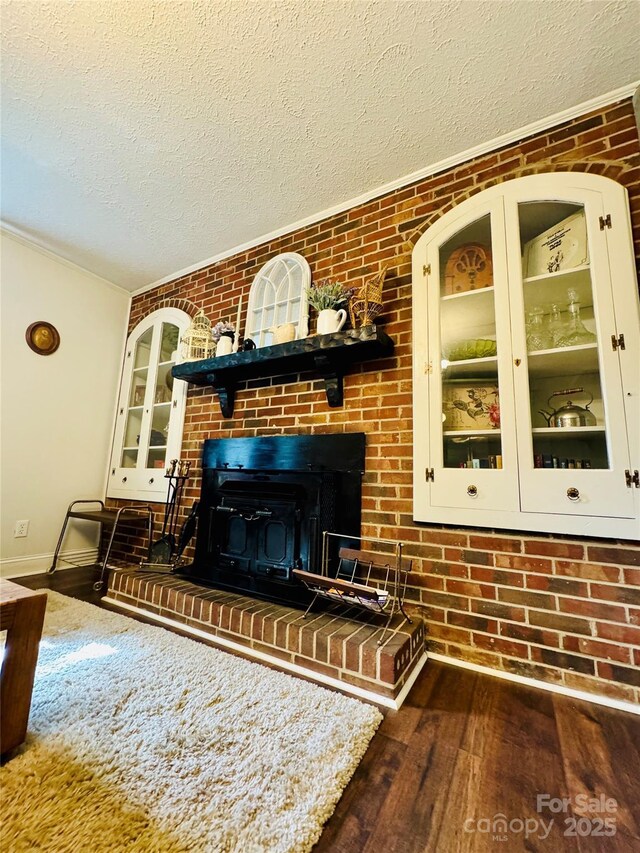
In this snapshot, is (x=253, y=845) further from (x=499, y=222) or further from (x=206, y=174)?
(x=206, y=174)

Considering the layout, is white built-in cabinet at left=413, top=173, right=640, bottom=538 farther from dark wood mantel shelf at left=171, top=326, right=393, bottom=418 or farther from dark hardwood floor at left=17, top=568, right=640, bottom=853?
dark hardwood floor at left=17, top=568, right=640, bottom=853

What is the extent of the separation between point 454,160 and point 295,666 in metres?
2.70

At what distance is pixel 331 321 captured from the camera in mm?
1923

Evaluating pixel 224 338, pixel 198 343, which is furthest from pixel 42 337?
pixel 224 338

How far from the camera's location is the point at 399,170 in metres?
→ 2.00

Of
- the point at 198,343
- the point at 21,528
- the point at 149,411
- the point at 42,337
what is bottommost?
the point at 21,528

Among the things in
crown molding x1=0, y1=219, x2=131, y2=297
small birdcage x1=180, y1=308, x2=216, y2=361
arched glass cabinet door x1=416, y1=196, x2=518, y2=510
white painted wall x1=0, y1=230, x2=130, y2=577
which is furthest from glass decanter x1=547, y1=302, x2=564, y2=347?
crown molding x1=0, y1=219, x2=131, y2=297

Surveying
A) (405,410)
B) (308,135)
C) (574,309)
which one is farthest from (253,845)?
(308,135)

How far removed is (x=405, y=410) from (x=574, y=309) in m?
0.88

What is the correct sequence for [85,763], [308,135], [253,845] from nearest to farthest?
[253,845] → [85,763] → [308,135]

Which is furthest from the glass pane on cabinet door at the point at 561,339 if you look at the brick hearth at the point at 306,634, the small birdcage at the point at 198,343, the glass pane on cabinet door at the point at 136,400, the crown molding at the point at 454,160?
the glass pane on cabinet door at the point at 136,400

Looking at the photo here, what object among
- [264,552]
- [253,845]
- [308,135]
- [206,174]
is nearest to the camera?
[253,845]

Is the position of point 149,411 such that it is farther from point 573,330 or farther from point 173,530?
point 573,330

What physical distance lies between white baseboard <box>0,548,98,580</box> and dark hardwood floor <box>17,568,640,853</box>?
9.51ft
